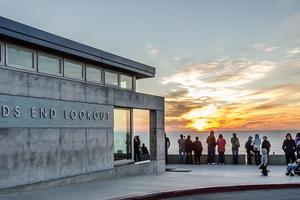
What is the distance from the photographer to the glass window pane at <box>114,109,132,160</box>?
17.8 m

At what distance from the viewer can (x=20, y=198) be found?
11.4 meters

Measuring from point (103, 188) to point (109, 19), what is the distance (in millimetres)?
9249

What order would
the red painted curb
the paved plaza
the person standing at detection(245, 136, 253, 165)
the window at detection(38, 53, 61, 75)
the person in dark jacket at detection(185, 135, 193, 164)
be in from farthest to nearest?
the person in dark jacket at detection(185, 135, 193, 164)
the person standing at detection(245, 136, 253, 165)
the window at detection(38, 53, 61, 75)
the red painted curb
the paved plaza

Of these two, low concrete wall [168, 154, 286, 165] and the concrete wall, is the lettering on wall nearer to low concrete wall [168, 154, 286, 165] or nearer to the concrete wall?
the concrete wall

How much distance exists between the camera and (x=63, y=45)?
1458cm

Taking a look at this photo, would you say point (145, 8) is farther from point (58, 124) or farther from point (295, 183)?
point (295, 183)

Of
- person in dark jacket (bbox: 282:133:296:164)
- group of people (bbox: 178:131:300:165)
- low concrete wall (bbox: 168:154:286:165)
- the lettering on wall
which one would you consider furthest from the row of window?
low concrete wall (bbox: 168:154:286:165)

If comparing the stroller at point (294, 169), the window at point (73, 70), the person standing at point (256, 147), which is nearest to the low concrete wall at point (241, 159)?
the person standing at point (256, 147)

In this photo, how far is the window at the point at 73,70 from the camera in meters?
15.5

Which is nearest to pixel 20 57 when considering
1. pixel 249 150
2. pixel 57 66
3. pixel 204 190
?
pixel 57 66

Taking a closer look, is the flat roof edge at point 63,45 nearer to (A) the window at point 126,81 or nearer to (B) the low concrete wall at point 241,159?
(A) the window at point 126,81

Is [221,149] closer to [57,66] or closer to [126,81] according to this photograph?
[126,81]

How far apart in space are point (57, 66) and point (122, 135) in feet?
15.3

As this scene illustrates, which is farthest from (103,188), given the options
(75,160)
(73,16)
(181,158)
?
(181,158)
